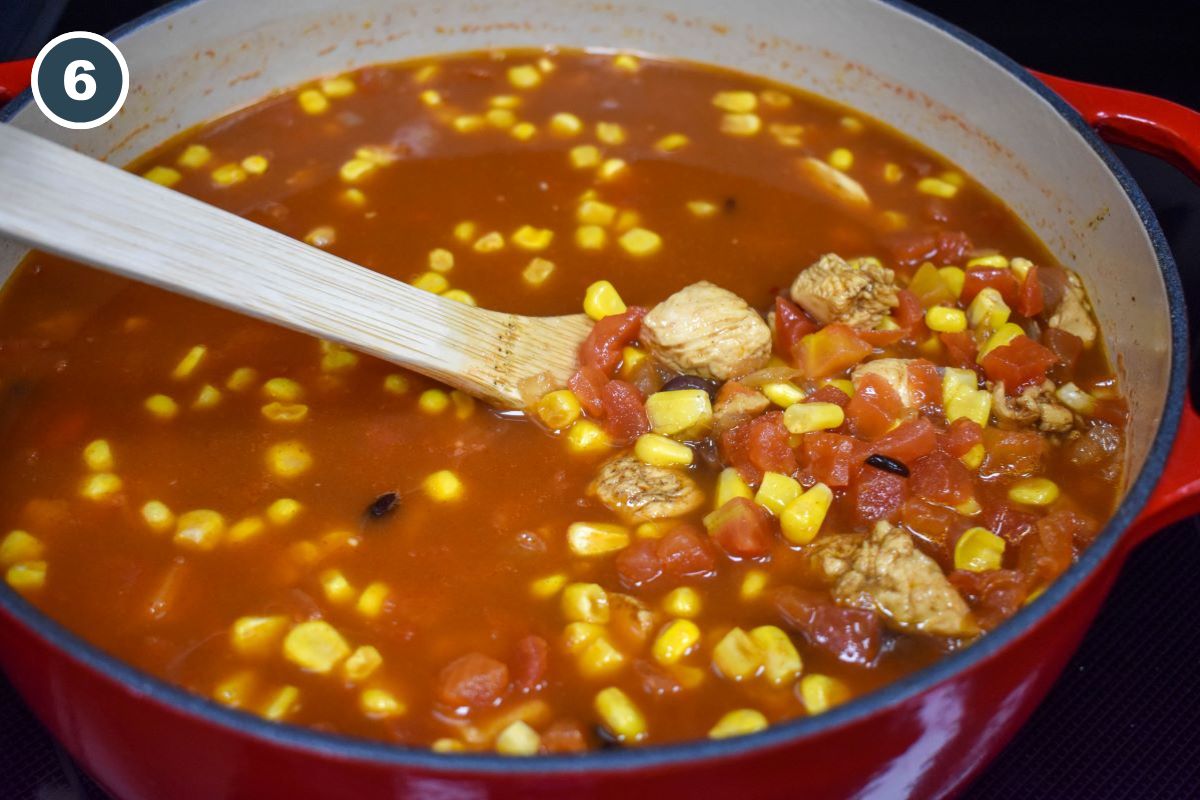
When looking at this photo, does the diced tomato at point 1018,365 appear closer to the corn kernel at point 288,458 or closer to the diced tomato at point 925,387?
the diced tomato at point 925,387

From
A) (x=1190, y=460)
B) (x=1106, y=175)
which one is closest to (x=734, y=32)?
(x=1106, y=175)

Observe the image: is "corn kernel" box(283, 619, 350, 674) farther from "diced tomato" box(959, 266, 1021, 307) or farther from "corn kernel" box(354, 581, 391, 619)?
"diced tomato" box(959, 266, 1021, 307)

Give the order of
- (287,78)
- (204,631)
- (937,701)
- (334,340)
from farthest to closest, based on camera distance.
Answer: (287,78)
(334,340)
(204,631)
(937,701)

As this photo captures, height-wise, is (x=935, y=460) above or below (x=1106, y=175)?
below

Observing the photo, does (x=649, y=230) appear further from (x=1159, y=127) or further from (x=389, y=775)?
(x=389, y=775)

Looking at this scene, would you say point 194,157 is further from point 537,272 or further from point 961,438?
point 961,438

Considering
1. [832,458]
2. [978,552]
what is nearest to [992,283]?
[832,458]
